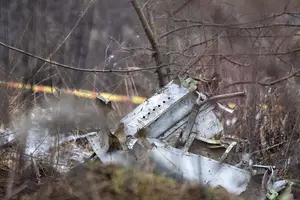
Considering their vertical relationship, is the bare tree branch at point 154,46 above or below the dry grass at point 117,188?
above

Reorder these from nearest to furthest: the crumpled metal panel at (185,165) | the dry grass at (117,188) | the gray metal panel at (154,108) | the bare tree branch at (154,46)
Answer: the dry grass at (117,188) < the crumpled metal panel at (185,165) < the gray metal panel at (154,108) < the bare tree branch at (154,46)

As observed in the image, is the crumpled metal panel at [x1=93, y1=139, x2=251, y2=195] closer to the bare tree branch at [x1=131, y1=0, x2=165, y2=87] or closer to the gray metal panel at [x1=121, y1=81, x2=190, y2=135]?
the gray metal panel at [x1=121, y1=81, x2=190, y2=135]

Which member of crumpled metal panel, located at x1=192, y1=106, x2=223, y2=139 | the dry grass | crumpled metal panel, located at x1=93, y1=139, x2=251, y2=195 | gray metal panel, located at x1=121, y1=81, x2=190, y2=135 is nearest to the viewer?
the dry grass

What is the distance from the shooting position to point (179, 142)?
17.9 ft

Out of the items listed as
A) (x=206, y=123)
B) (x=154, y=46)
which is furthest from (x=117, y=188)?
(x=154, y=46)

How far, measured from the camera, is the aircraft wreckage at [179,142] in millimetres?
4934

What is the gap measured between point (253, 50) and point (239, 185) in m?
4.59

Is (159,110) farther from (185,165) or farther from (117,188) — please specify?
(117,188)

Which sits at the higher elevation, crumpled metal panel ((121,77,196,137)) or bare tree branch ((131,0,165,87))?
bare tree branch ((131,0,165,87))

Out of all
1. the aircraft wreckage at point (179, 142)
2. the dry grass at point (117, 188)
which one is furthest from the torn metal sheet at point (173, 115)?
the dry grass at point (117, 188)

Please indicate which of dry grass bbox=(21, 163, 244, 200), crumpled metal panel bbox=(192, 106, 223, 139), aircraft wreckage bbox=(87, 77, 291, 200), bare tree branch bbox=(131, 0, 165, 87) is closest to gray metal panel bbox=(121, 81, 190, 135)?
aircraft wreckage bbox=(87, 77, 291, 200)

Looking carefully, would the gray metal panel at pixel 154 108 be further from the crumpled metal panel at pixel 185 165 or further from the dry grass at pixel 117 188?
the dry grass at pixel 117 188

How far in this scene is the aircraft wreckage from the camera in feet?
16.2

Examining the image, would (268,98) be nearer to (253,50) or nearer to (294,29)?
(253,50)
